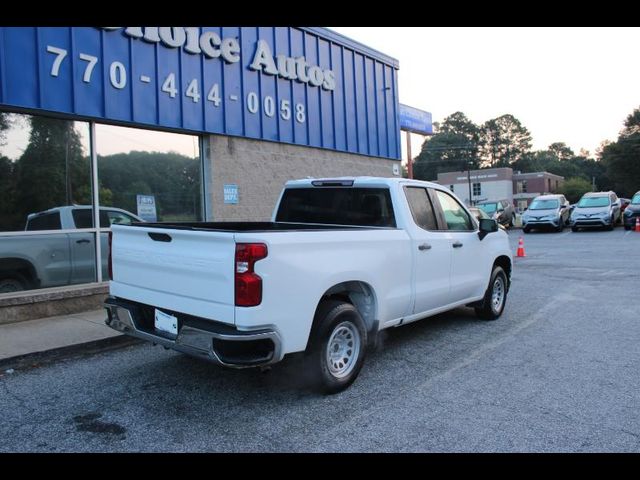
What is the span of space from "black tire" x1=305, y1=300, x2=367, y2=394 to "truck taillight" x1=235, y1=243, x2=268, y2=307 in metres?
0.76

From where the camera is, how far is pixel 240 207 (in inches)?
393

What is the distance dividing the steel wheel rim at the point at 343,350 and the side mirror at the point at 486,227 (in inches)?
109

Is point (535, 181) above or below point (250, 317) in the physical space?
above

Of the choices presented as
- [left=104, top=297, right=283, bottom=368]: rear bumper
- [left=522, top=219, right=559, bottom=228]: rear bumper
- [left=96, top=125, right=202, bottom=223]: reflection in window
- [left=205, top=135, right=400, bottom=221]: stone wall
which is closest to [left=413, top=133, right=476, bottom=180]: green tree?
[left=522, top=219, right=559, bottom=228]: rear bumper

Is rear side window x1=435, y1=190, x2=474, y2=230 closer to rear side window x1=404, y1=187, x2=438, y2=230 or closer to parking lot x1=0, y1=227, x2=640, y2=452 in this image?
rear side window x1=404, y1=187, x2=438, y2=230

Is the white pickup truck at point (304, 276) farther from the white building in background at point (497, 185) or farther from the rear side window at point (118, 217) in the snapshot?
the white building in background at point (497, 185)

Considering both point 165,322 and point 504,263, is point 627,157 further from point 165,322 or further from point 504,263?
point 165,322

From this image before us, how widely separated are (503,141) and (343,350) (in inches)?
5026

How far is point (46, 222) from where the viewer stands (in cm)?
723

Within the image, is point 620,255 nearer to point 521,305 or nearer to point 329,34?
point 521,305

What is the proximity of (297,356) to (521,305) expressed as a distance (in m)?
5.25
